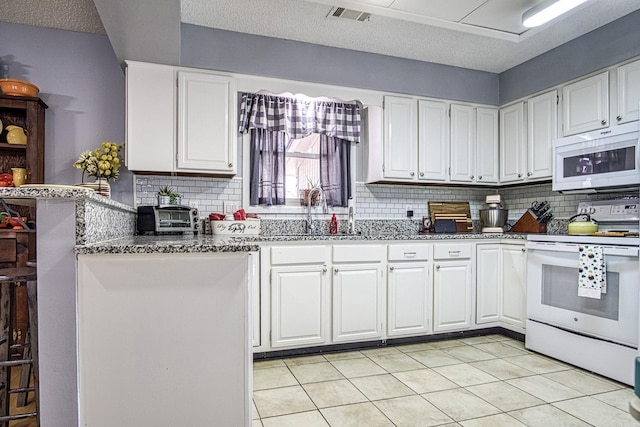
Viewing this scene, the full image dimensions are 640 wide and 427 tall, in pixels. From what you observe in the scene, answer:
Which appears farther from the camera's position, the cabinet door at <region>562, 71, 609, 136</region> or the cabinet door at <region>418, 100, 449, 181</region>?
the cabinet door at <region>418, 100, 449, 181</region>

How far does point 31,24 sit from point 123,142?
45.5 inches

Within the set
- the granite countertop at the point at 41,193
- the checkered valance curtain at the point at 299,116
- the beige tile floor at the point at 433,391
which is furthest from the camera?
the checkered valance curtain at the point at 299,116

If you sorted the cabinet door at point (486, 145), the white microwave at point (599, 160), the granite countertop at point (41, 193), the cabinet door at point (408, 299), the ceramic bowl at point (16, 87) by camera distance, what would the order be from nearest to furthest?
the granite countertop at point (41, 193), the white microwave at point (599, 160), the ceramic bowl at point (16, 87), the cabinet door at point (408, 299), the cabinet door at point (486, 145)

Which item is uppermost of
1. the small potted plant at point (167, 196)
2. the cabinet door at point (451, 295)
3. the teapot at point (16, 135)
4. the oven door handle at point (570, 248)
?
the teapot at point (16, 135)

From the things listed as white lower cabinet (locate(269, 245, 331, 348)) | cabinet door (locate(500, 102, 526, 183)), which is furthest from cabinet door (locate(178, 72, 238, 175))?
cabinet door (locate(500, 102, 526, 183))

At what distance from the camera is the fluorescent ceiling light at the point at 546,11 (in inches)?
106

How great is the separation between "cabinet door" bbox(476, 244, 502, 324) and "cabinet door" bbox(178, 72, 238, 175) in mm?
2362

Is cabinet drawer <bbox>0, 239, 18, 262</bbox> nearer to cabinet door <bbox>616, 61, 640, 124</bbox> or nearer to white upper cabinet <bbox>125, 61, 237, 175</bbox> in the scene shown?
white upper cabinet <bbox>125, 61, 237, 175</bbox>

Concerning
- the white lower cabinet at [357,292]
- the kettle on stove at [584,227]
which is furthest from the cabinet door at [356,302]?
the kettle on stove at [584,227]

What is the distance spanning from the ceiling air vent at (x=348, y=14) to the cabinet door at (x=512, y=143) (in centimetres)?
193

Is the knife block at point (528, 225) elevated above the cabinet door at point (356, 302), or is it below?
above

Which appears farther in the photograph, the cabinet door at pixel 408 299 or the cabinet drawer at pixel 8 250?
the cabinet door at pixel 408 299

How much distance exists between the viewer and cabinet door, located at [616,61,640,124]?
9.88 feet

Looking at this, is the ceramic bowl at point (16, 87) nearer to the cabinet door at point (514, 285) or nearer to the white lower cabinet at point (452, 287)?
the white lower cabinet at point (452, 287)
